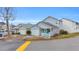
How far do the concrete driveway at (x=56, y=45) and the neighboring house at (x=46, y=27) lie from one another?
8cm

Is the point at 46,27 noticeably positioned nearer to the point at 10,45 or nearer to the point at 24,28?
the point at 24,28

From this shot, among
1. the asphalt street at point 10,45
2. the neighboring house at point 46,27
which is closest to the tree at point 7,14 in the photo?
the asphalt street at point 10,45

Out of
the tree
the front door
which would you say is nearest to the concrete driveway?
the front door

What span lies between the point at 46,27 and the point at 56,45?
0.18m

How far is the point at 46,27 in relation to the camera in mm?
3648

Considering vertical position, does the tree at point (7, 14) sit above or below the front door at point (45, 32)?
above

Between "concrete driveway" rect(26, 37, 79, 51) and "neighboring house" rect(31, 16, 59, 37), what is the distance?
81 mm

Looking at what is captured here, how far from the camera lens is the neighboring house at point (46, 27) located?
3641 mm

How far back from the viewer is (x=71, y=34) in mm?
3645

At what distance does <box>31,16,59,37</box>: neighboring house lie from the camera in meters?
3.64

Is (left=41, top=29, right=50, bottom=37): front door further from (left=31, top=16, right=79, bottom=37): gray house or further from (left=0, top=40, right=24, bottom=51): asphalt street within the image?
(left=0, top=40, right=24, bottom=51): asphalt street

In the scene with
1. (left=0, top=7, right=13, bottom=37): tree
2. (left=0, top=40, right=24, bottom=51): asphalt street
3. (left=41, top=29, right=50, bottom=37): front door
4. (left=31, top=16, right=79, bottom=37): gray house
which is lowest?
(left=0, top=40, right=24, bottom=51): asphalt street

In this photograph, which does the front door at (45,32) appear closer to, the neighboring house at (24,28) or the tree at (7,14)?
the neighboring house at (24,28)
